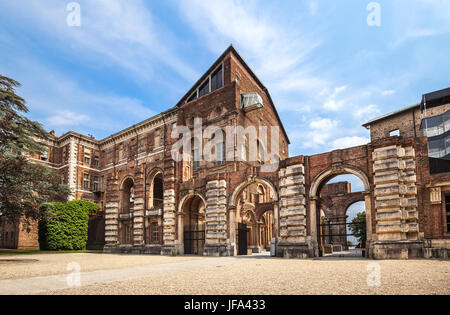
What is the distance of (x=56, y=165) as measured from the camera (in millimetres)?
48094

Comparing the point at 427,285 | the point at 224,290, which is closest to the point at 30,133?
the point at 224,290

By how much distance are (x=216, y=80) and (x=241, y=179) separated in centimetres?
1478

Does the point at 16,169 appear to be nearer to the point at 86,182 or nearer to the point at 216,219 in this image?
the point at 216,219

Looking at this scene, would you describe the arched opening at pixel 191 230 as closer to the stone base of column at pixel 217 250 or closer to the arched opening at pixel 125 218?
the stone base of column at pixel 217 250

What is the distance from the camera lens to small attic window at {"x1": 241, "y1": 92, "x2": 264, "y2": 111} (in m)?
30.8

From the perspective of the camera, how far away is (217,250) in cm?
2261

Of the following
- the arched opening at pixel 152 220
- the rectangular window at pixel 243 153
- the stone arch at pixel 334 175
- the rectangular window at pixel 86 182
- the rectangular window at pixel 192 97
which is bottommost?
the arched opening at pixel 152 220

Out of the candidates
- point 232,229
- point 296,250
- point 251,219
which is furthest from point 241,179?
point 251,219

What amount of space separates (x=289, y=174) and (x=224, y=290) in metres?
13.4

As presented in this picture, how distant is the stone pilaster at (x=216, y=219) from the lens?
22734mm

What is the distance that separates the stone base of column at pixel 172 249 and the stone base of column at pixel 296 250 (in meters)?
8.93

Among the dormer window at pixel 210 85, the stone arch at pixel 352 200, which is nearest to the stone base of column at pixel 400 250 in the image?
the stone arch at pixel 352 200
